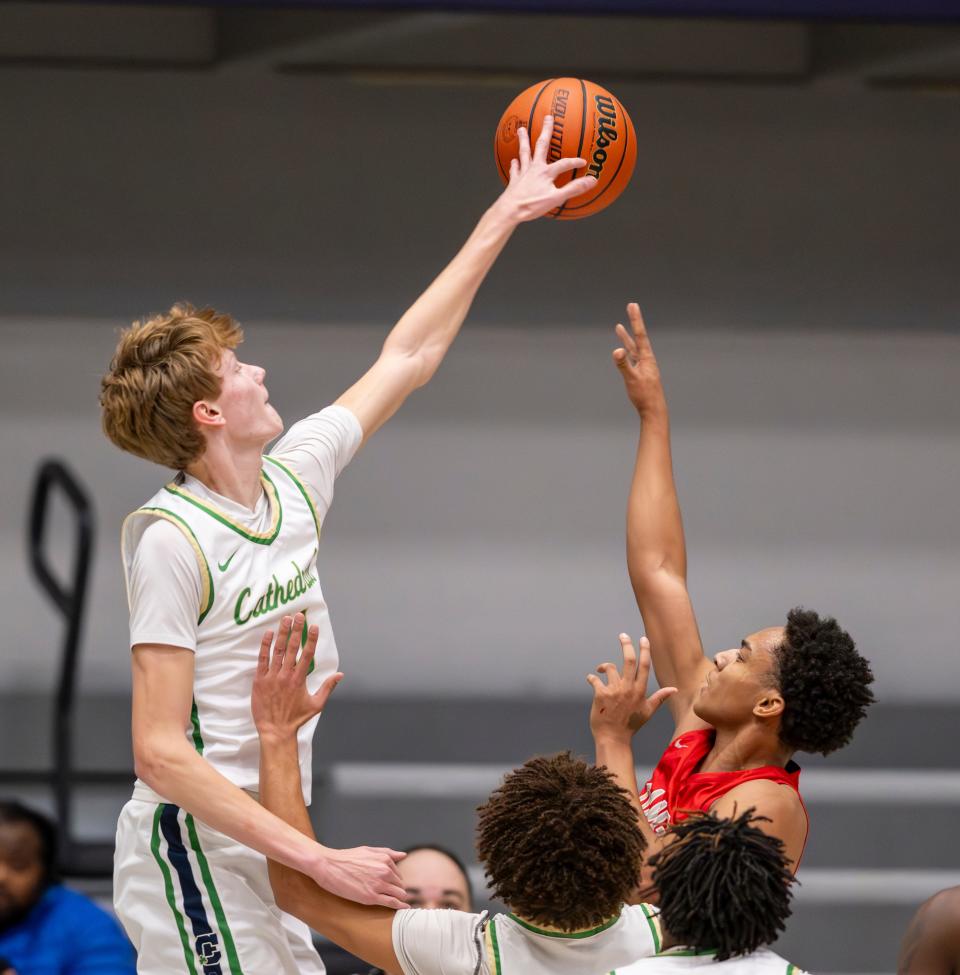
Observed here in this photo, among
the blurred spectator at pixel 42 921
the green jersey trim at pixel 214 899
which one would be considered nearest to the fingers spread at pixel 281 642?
Result: the green jersey trim at pixel 214 899

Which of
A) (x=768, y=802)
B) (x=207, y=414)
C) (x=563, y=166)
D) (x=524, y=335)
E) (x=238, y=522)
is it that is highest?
(x=524, y=335)

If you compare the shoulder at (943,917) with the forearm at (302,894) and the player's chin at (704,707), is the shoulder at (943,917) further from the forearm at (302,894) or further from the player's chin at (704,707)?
the forearm at (302,894)

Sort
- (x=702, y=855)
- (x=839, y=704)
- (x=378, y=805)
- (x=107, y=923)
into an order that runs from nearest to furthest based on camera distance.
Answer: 1. (x=702, y=855)
2. (x=839, y=704)
3. (x=107, y=923)
4. (x=378, y=805)

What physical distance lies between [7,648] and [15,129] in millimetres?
1937

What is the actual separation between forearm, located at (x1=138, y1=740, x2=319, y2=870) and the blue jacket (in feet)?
5.68

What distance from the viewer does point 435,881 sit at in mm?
3174

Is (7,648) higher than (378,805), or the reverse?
(7,648)

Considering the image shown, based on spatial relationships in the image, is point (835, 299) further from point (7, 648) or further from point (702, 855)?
point (702, 855)

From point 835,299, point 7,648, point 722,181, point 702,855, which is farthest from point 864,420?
point 702,855

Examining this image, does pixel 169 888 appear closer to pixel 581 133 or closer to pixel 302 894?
pixel 302 894

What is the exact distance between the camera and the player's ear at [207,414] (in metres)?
1.90

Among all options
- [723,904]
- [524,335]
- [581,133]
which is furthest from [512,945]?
[524,335]

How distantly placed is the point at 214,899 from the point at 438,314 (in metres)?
0.96

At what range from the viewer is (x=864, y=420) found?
5.41 metres
